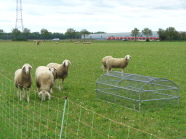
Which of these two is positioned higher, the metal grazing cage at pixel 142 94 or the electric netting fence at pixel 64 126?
the metal grazing cage at pixel 142 94

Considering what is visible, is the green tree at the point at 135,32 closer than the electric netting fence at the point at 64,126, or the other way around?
the electric netting fence at the point at 64,126

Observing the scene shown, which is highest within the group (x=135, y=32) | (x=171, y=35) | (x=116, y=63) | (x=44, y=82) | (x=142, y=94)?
(x=135, y=32)

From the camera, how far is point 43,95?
1168 cm

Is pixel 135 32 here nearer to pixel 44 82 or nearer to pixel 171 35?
pixel 171 35

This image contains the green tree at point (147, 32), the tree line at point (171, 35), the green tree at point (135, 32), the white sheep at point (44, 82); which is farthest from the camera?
the green tree at point (147, 32)

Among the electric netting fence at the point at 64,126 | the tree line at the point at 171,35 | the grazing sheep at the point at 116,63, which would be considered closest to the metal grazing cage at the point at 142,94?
the electric netting fence at the point at 64,126

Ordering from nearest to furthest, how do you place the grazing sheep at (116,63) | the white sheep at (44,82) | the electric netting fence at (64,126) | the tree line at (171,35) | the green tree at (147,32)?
the electric netting fence at (64,126), the white sheep at (44,82), the grazing sheep at (116,63), the tree line at (171,35), the green tree at (147,32)

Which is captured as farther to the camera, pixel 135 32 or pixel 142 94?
pixel 135 32

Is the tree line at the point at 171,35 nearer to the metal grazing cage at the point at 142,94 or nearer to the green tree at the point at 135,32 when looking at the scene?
the green tree at the point at 135,32

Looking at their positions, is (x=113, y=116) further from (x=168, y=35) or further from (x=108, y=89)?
(x=168, y=35)

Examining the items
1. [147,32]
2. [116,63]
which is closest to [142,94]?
[116,63]

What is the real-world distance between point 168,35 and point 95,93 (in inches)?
4878

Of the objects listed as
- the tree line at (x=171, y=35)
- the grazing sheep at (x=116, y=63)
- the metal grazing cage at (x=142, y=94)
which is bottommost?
the metal grazing cage at (x=142, y=94)

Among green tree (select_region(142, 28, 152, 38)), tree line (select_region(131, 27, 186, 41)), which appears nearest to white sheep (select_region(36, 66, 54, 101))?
tree line (select_region(131, 27, 186, 41))
